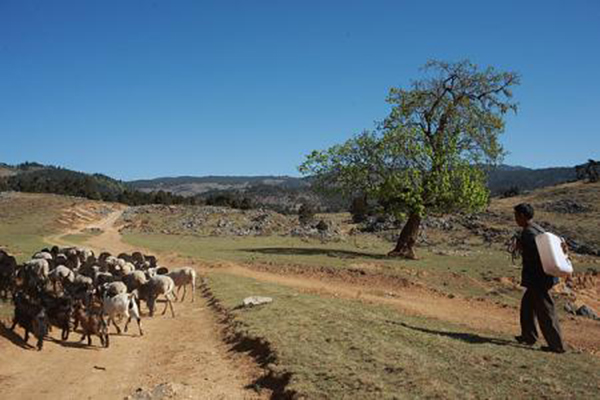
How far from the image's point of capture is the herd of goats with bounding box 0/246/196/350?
13256mm

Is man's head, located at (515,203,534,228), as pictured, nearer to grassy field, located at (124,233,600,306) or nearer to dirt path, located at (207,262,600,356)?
dirt path, located at (207,262,600,356)

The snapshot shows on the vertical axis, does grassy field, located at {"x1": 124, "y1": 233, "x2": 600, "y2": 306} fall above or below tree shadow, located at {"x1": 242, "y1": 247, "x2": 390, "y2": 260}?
below

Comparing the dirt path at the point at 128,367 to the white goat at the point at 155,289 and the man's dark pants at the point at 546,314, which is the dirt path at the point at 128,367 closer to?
the white goat at the point at 155,289

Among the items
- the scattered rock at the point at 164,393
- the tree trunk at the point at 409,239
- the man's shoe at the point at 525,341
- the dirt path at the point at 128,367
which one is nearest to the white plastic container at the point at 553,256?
the man's shoe at the point at 525,341

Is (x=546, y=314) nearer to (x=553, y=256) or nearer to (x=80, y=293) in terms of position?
(x=553, y=256)

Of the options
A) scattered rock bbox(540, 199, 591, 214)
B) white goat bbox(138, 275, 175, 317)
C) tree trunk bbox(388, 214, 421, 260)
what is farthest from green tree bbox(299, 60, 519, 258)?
scattered rock bbox(540, 199, 591, 214)

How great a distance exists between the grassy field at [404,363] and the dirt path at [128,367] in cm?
101

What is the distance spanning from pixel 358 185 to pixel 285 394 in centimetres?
2688

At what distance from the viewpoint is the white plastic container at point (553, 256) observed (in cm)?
1007

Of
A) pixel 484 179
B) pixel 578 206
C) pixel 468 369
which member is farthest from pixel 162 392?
pixel 578 206

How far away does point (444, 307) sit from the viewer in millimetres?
21266

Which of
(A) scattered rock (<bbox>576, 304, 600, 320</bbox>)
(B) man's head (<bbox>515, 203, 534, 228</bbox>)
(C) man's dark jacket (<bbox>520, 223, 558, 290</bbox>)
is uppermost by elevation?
(B) man's head (<bbox>515, 203, 534, 228</bbox>)

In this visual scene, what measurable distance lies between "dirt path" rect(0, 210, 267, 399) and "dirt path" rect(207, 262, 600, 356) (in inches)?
324

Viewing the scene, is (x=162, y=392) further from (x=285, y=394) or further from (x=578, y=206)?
(x=578, y=206)
